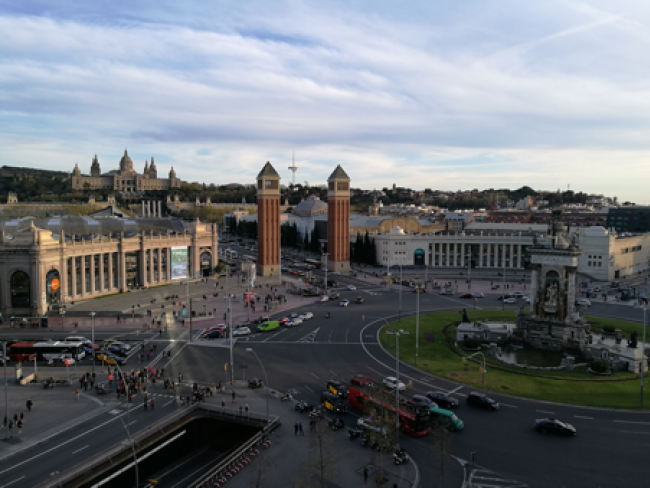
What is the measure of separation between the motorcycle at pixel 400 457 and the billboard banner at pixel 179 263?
65752 millimetres

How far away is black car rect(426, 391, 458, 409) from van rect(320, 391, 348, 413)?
638cm

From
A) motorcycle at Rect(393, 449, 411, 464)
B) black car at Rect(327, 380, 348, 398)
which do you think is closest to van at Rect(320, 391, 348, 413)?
black car at Rect(327, 380, 348, 398)

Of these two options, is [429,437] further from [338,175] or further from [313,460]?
[338,175]

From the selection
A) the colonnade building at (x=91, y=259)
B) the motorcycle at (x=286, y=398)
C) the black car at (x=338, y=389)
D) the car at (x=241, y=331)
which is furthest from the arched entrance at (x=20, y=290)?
the black car at (x=338, y=389)

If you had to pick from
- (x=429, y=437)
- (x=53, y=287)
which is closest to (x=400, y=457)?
(x=429, y=437)

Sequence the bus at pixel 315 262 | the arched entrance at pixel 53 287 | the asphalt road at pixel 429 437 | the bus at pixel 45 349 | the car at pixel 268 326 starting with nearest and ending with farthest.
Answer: the asphalt road at pixel 429 437
the bus at pixel 45 349
the car at pixel 268 326
the arched entrance at pixel 53 287
the bus at pixel 315 262

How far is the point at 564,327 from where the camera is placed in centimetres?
4916

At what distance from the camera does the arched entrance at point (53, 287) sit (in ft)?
211

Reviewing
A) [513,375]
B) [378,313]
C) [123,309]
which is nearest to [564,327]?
[513,375]

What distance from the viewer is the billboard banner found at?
8550 centimetres

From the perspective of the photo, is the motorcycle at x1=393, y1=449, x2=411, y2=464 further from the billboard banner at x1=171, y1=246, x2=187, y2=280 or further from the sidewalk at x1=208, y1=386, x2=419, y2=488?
the billboard banner at x1=171, y1=246, x2=187, y2=280

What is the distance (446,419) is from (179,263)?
215 ft

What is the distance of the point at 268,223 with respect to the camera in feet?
336

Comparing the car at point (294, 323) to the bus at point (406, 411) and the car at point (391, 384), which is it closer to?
the car at point (391, 384)
